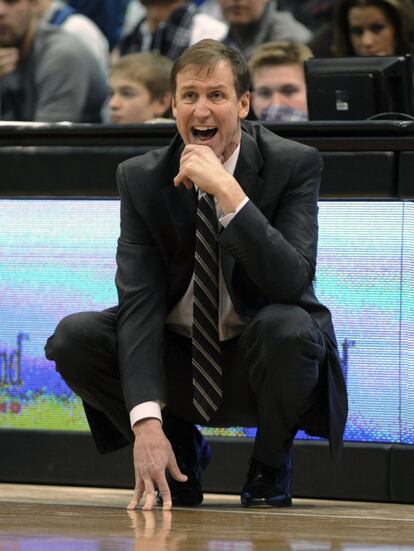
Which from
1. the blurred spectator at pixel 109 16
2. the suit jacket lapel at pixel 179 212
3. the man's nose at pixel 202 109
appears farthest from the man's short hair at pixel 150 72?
the man's nose at pixel 202 109

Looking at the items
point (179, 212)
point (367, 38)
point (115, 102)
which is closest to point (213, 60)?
point (179, 212)

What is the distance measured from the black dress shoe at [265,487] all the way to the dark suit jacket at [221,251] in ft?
0.48

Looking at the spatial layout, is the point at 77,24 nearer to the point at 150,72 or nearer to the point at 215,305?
the point at 150,72

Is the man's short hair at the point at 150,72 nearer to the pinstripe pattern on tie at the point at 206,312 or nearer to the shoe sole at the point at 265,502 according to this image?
the pinstripe pattern on tie at the point at 206,312

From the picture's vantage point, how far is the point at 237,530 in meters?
2.72

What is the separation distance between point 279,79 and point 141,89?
0.63 m

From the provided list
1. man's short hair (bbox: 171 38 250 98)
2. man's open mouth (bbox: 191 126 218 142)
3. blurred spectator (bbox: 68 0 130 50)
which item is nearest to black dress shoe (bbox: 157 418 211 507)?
man's open mouth (bbox: 191 126 218 142)

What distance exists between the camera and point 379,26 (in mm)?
5680

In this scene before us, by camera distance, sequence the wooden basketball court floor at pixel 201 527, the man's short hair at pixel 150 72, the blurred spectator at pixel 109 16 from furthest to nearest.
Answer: the blurred spectator at pixel 109 16 → the man's short hair at pixel 150 72 → the wooden basketball court floor at pixel 201 527

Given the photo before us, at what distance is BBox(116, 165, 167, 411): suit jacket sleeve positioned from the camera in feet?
10.4

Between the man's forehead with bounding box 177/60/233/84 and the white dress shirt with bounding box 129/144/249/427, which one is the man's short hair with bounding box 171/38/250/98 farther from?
the white dress shirt with bounding box 129/144/249/427

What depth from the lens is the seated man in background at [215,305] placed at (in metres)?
3.12

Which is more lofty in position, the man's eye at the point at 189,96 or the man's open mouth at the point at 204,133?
the man's eye at the point at 189,96

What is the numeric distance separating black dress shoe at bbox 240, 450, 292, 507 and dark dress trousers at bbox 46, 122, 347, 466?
0.04 metres
